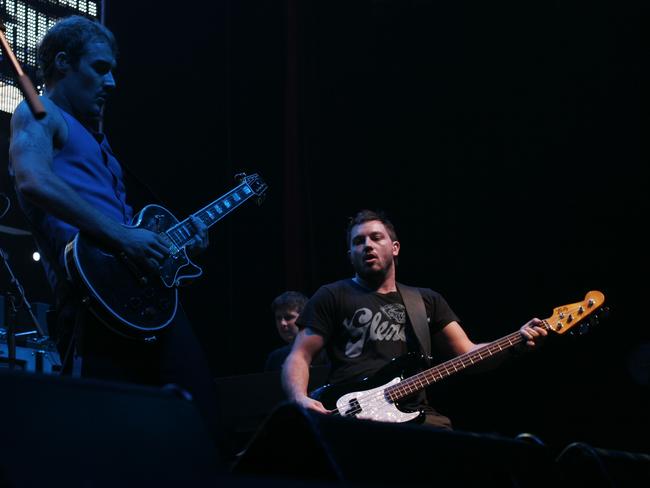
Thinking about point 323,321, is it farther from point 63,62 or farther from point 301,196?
point 301,196

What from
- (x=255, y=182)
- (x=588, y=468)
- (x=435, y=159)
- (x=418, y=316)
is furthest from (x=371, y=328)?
(x=435, y=159)

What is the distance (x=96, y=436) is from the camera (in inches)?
47.1

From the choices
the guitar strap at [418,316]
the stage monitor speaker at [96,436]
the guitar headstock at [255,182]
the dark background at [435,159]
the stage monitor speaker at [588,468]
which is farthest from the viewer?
the dark background at [435,159]

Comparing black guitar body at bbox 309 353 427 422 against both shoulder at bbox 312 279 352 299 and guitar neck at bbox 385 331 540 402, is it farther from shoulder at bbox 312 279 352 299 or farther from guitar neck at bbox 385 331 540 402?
shoulder at bbox 312 279 352 299

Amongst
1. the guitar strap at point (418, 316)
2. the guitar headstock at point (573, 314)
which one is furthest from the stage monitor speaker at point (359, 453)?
the guitar headstock at point (573, 314)

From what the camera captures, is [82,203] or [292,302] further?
[292,302]

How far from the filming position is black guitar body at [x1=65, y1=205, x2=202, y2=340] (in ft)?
8.00

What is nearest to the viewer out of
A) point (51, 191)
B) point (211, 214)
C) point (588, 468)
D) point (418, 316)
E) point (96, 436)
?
point (96, 436)

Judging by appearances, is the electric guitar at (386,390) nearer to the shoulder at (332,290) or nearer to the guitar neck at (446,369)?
the guitar neck at (446,369)

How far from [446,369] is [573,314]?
29.9 inches

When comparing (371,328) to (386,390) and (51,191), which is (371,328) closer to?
(386,390)

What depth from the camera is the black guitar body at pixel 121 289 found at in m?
2.44

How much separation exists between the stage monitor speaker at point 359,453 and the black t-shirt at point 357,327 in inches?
92.4

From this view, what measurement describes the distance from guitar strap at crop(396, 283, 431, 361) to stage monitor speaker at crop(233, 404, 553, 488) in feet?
8.03
